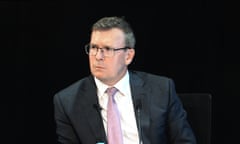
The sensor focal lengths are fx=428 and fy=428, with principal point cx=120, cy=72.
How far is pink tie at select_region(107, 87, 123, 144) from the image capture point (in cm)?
232

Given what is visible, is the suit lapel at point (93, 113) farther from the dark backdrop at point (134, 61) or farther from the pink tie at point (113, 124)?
the dark backdrop at point (134, 61)

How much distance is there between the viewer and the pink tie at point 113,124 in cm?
232

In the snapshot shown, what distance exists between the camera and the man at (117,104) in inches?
91.7

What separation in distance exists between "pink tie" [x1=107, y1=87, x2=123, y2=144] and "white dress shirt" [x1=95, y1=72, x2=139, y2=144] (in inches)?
1.8

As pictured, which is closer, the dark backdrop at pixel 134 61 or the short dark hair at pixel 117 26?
the short dark hair at pixel 117 26

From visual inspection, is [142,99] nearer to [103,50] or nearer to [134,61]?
[103,50]

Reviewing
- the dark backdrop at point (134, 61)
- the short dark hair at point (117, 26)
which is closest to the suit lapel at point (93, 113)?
the short dark hair at point (117, 26)

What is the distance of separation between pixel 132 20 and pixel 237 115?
99cm

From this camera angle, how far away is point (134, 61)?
3.03 m

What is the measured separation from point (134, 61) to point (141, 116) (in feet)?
2.41

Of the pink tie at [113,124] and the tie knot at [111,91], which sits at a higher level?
the tie knot at [111,91]

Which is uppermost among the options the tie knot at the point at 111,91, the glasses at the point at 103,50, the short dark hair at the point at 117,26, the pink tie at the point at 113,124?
the short dark hair at the point at 117,26

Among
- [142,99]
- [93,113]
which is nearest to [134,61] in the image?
[142,99]

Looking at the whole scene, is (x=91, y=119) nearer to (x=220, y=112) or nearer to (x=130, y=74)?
(x=130, y=74)
